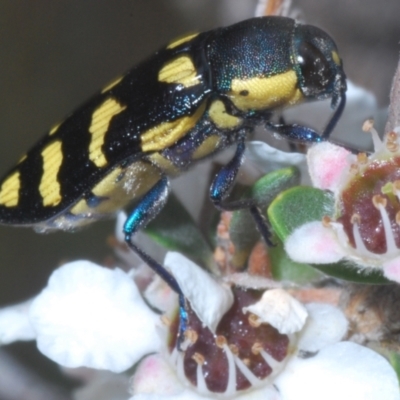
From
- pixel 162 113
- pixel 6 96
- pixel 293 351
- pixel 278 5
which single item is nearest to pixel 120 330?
pixel 293 351

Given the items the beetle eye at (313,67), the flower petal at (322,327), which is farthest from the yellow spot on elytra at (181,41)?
the flower petal at (322,327)

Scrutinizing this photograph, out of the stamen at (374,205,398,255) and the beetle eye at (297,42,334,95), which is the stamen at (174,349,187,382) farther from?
the beetle eye at (297,42,334,95)

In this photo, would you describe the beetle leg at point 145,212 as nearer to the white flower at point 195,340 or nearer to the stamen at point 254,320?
the white flower at point 195,340

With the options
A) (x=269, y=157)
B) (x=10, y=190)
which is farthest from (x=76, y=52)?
(x=269, y=157)

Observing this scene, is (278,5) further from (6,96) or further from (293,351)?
(6,96)

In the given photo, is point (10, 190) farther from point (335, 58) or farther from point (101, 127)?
point (335, 58)
